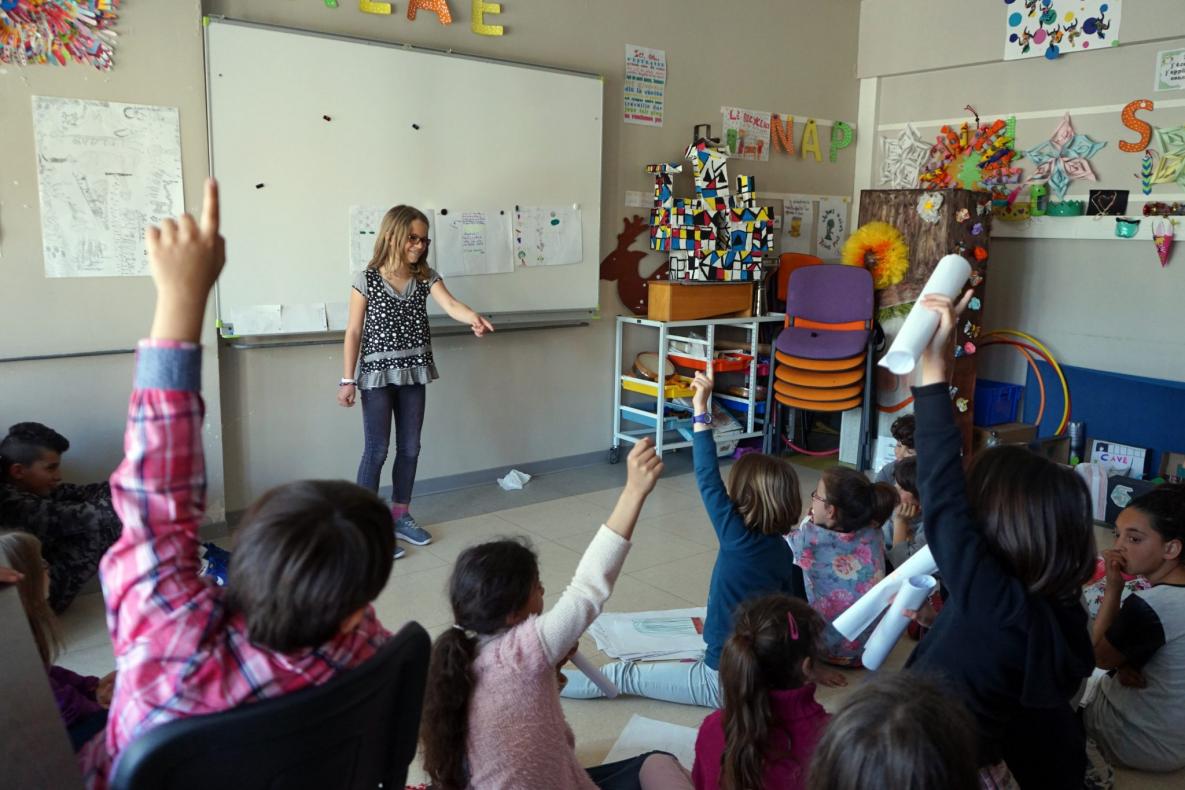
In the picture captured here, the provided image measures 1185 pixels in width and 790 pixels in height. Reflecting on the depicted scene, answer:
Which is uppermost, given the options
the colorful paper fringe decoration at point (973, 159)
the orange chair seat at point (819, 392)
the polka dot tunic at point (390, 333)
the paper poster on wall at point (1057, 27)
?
the paper poster on wall at point (1057, 27)

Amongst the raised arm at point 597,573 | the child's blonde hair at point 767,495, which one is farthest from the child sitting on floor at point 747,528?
the raised arm at point 597,573

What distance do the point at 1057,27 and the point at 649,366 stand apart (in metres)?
2.87

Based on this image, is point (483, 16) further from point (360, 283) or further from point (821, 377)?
point (821, 377)

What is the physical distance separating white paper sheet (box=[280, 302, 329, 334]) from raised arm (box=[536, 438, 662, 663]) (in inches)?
107

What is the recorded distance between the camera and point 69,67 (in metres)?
3.20

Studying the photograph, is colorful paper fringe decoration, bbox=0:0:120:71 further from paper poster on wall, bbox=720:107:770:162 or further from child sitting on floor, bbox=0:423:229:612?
paper poster on wall, bbox=720:107:770:162

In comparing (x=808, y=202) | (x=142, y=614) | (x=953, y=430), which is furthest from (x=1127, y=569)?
(x=808, y=202)

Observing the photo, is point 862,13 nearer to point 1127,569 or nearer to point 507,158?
point 507,158

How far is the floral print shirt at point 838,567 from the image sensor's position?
269cm

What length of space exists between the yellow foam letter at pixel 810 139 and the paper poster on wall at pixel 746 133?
1.09ft

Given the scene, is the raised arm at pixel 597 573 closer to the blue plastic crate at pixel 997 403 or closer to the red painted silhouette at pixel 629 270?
the red painted silhouette at pixel 629 270

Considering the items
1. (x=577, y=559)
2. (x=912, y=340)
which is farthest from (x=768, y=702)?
(x=577, y=559)

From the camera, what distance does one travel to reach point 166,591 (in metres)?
0.95

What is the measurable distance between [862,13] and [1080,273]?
2191 millimetres
